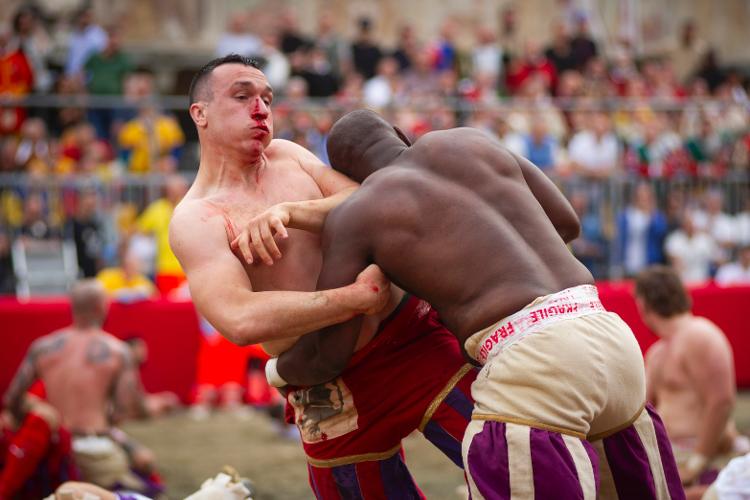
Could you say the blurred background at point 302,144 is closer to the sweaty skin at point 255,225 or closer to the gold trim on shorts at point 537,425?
the sweaty skin at point 255,225

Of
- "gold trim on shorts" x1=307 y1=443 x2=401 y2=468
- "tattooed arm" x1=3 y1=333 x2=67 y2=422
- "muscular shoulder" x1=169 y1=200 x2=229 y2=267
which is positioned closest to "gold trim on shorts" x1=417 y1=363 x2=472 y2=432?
"gold trim on shorts" x1=307 y1=443 x2=401 y2=468

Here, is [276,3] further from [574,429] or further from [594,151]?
[574,429]

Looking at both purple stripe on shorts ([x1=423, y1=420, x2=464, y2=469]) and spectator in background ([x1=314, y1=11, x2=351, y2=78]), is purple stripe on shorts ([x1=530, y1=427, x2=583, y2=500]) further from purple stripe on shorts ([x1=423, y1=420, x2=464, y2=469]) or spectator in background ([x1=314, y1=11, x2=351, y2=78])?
spectator in background ([x1=314, y1=11, x2=351, y2=78])

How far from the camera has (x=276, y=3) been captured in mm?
16234

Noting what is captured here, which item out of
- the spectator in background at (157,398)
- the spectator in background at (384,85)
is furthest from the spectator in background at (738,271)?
the spectator in background at (157,398)

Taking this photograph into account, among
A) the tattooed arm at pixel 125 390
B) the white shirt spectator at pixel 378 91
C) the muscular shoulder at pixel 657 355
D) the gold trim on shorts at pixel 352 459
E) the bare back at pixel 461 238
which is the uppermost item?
the bare back at pixel 461 238

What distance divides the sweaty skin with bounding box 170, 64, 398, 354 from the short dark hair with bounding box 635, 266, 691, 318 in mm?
2291

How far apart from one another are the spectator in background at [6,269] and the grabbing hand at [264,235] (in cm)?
680

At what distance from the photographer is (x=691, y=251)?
11.2 metres

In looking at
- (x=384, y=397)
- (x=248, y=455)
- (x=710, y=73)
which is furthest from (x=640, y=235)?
(x=384, y=397)

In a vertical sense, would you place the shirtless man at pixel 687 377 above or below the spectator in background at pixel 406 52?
A: below

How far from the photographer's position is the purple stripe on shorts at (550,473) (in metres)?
3.12

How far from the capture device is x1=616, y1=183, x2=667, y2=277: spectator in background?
36.3 feet

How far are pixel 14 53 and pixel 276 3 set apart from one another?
18.7 feet
